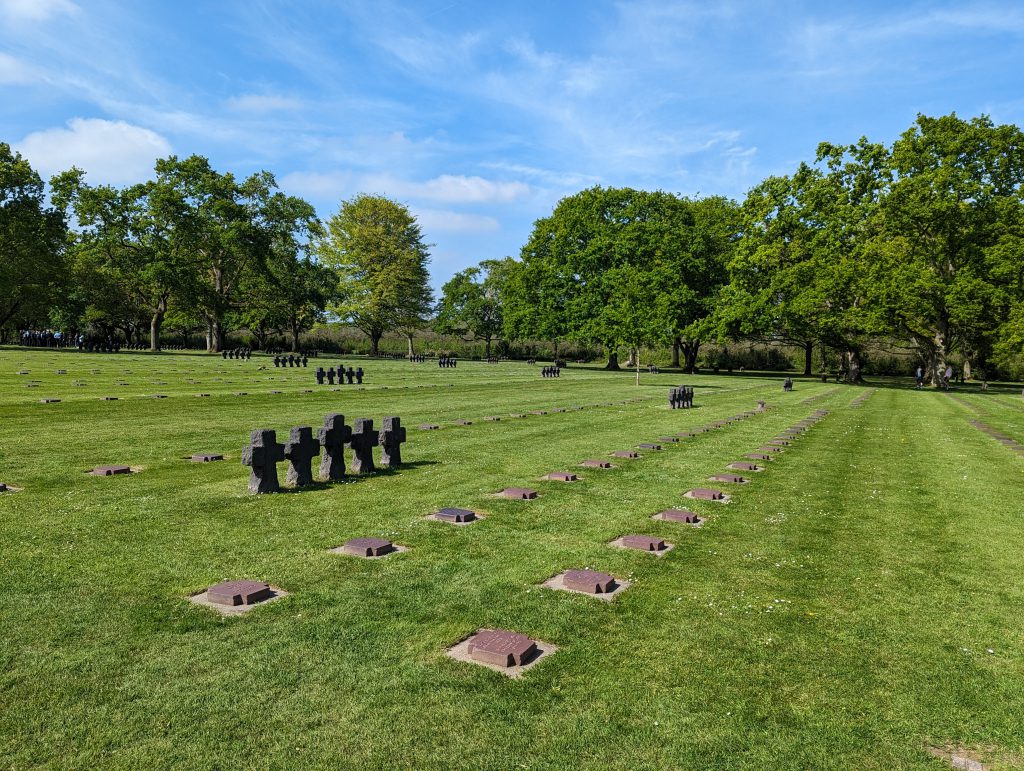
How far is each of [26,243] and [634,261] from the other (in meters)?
52.3

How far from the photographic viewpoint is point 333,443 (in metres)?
7.63

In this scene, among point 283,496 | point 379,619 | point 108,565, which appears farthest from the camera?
point 283,496

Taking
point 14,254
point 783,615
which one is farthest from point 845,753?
point 14,254

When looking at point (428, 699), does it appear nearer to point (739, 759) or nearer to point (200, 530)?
point (739, 759)

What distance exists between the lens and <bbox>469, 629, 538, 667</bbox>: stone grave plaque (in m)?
3.24

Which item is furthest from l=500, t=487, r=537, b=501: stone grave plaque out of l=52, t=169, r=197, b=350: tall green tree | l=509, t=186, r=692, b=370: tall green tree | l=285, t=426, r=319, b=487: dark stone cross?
l=52, t=169, r=197, b=350: tall green tree

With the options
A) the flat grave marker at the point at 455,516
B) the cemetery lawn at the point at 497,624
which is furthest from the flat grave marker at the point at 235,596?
the flat grave marker at the point at 455,516

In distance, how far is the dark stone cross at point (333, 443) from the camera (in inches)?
298

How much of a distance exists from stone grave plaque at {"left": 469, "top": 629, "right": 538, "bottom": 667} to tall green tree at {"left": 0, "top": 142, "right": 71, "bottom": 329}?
57.2 metres

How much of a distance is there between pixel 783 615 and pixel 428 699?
2.55m

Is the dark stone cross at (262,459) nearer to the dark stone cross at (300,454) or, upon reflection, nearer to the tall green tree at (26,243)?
the dark stone cross at (300,454)

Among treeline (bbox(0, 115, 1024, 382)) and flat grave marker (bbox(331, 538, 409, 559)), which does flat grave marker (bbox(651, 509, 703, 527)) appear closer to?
flat grave marker (bbox(331, 538, 409, 559))

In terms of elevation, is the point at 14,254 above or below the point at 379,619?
Result: above

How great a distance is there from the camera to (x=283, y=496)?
6691 millimetres
